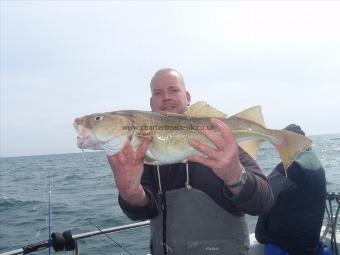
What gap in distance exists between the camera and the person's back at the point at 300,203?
5102 mm

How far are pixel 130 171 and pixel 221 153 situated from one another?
3.05 ft

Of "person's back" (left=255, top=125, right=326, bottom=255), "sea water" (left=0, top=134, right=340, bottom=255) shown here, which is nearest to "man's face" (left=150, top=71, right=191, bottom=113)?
"person's back" (left=255, top=125, right=326, bottom=255)

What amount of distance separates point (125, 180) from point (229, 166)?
3.55ft

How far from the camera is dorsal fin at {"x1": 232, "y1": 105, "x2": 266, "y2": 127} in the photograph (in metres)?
3.97

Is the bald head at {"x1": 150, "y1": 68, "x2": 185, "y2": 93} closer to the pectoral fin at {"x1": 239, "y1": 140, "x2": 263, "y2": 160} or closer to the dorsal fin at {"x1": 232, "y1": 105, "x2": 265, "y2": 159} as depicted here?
the dorsal fin at {"x1": 232, "y1": 105, "x2": 265, "y2": 159}

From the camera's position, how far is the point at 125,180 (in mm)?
3744

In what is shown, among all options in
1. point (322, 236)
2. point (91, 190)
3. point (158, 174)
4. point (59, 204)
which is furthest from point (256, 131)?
point (91, 190)

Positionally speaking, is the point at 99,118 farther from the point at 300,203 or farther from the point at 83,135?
the point at 300,203

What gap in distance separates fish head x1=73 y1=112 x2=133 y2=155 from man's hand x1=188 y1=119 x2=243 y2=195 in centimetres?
66

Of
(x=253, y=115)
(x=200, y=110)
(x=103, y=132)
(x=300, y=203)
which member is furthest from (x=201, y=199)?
(x=300, y=203)

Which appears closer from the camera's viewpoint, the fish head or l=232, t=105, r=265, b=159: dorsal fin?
the fish head

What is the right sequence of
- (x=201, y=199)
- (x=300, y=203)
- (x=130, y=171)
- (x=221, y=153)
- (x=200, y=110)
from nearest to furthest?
(x=221, y=153), (x=130, y=171), (x=200, y=110), (x=201, y=199), (x=300, y=203)

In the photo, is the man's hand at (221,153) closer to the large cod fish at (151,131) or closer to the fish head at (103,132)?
the large cod fish at (151,131)

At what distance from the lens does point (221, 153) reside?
3.43 metres
